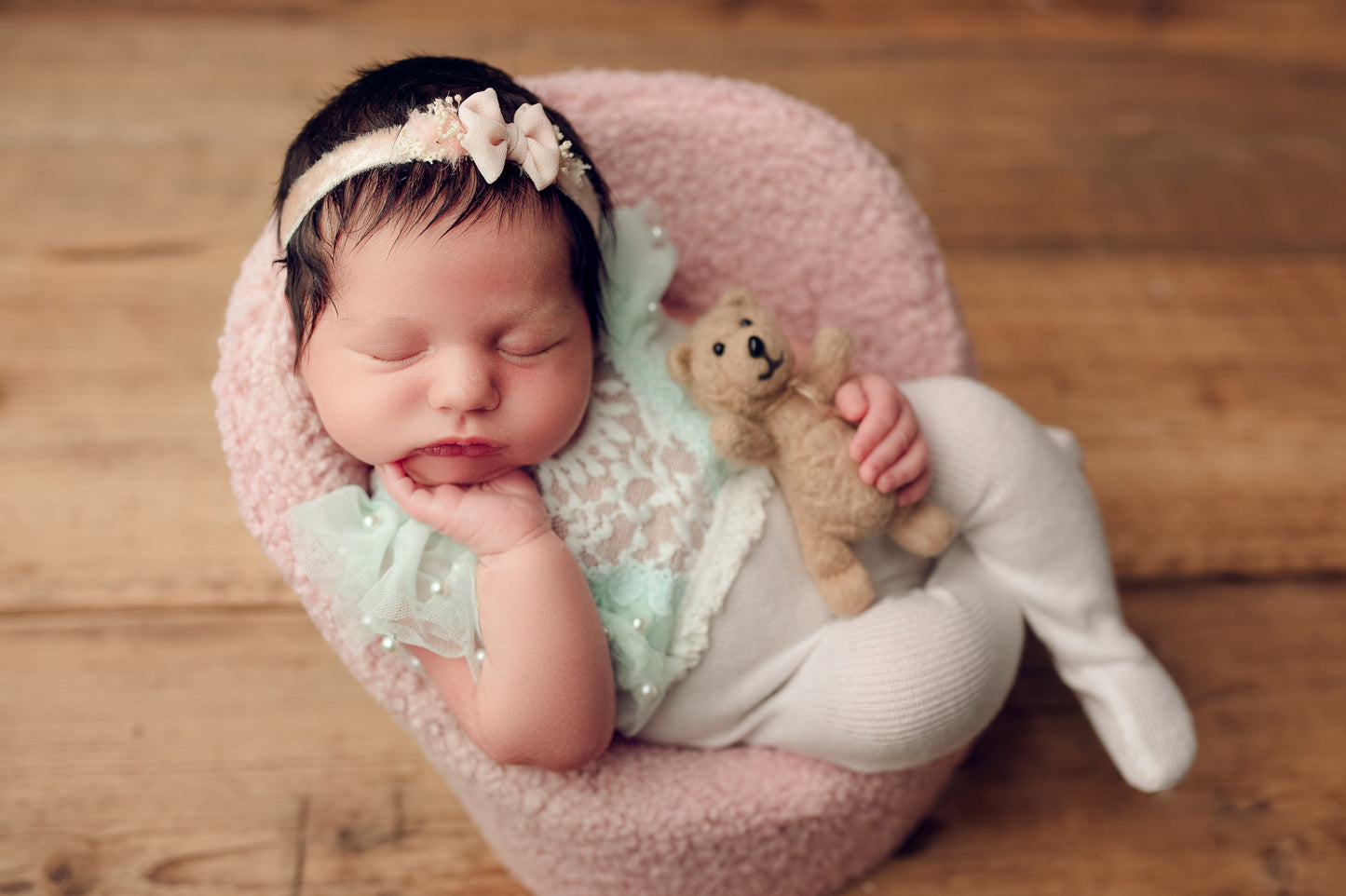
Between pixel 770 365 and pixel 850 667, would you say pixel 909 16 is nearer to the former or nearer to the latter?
pixel 770 365

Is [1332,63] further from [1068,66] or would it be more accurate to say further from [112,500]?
[112,500]

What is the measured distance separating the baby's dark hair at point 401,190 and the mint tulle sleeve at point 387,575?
149 mm

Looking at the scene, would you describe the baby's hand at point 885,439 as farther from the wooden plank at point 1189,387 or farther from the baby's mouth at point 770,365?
the wooden plank at point 1189,387

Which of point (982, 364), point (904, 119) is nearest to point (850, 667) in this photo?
point (982, 364)

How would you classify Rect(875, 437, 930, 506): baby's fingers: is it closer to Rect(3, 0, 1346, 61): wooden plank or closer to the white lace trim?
the white lace trim

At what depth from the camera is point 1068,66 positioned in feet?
5.49

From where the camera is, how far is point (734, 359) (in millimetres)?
809

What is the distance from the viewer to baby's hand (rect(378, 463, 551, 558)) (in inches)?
31.7

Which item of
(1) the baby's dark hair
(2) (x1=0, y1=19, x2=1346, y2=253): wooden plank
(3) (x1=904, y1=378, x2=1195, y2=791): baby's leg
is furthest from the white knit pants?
(2) (x1=0, y1=19, x2=1346, y2=253): wooden plank

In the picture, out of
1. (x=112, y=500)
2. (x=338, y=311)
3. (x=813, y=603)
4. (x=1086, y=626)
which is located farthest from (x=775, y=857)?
(x=112, y=500)

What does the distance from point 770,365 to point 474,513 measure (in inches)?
10.4

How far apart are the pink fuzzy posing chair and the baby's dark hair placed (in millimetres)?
89

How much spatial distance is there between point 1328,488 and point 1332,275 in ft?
1.21

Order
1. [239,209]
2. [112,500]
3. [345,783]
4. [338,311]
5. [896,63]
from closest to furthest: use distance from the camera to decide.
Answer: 1. [338,311]
2. [345,783]
3. [112,500]
4. [239,209]
5. [896,63]
